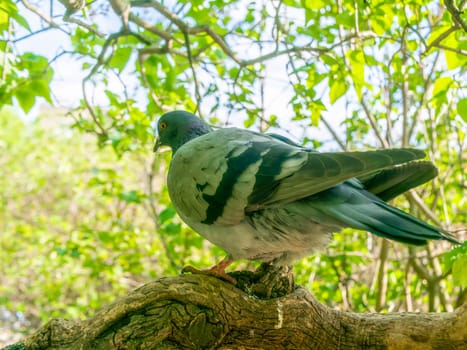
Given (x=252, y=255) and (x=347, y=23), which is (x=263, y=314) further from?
(x=347, y=23)

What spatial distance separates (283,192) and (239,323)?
0.75 m

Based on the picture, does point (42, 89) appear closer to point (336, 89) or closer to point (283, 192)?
point (336, 89)

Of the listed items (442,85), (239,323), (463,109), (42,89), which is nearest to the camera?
(239,323)

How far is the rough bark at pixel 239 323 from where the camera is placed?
2682 millimetres

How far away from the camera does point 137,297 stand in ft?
8.98

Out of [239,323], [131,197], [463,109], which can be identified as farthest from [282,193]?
[131,197]

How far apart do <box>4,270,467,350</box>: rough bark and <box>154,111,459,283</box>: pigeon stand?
0.65 feet

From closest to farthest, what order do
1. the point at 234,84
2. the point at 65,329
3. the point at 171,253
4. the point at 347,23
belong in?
the point at 65,329
the point at 347,23
the point at 234,84
the point at 171,253

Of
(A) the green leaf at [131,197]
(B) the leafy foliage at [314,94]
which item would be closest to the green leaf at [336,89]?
(B) the leafy foliage at [314,94]

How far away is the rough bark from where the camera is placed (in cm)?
268

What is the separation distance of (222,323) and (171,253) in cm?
392

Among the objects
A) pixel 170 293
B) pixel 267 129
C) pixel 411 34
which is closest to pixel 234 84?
pixel 267 129

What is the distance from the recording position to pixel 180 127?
405cm

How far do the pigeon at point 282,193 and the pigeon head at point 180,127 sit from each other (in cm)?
65
